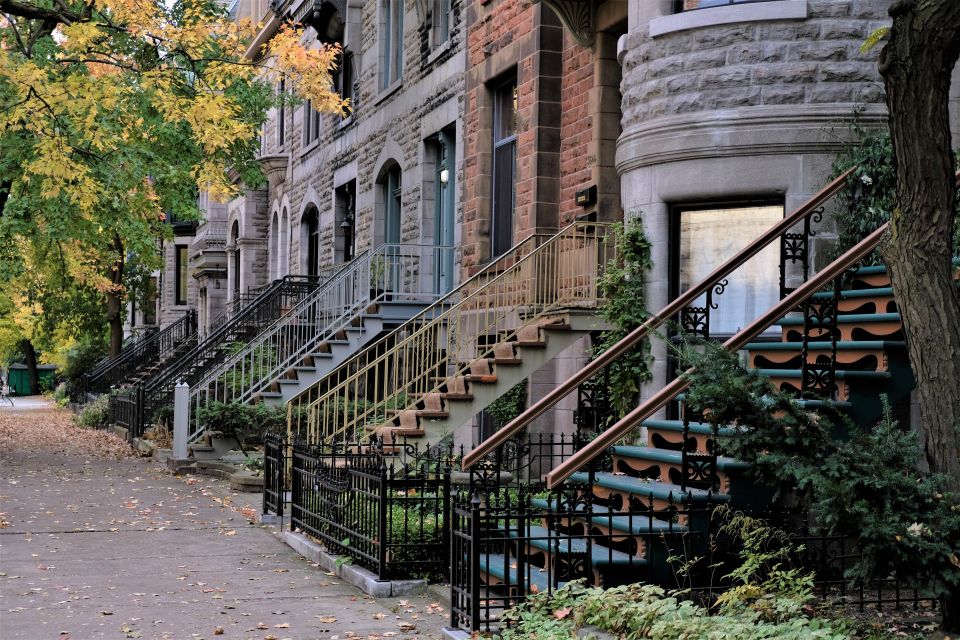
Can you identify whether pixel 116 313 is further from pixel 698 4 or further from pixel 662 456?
pixel 662 456

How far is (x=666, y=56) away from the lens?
12.0 meters

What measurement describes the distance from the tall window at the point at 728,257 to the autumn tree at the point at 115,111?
8.83 meters

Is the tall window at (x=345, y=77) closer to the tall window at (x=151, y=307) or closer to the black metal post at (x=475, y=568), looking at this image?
the black metal post at (x=475, y=568)

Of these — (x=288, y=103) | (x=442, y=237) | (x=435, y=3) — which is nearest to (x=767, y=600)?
(x=442, y=237)

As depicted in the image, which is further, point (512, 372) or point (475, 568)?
point (512, 372)

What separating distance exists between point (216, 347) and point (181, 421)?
20.9 ft

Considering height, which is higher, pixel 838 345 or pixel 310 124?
pixel 310 124

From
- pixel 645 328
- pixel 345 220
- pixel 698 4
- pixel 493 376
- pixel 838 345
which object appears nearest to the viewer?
pixel 838 345

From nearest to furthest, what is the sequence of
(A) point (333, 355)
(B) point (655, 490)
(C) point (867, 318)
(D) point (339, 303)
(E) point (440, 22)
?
(B) point (655, 490) → (C) point (867, 318) → (A) point (333, 355) → (E) point (440, 22) → (D) point (339, 303)

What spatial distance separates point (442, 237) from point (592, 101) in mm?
6191

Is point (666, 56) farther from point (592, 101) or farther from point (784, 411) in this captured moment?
point (784, 411)

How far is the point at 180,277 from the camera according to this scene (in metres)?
50.1

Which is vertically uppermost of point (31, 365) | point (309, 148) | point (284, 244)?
point (309, 148)

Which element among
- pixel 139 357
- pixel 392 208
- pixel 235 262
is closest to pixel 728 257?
pixel 392 208
